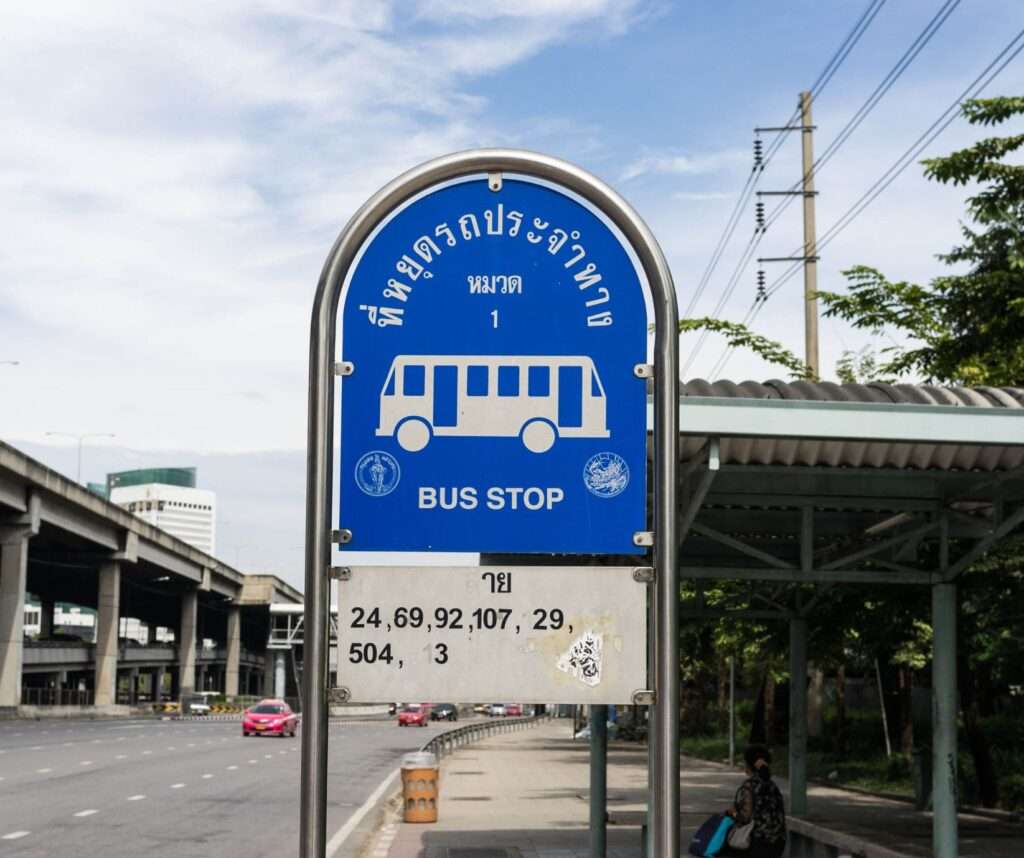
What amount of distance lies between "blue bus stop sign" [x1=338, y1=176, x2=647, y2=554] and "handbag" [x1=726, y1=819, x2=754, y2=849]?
11.5m

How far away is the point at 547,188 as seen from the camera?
4184mm

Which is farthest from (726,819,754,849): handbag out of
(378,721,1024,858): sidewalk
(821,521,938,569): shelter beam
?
(378,721,1024,858): sidewalk

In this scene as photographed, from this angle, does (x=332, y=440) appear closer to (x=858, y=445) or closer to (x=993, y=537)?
(x=858, y=445)

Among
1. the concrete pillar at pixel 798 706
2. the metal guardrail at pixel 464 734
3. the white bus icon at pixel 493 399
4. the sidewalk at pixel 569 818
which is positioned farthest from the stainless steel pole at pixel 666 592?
the metal guardrail at pixel 464 734

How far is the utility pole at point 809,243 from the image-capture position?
114 ft

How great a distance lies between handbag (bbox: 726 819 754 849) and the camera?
14789 millimetres

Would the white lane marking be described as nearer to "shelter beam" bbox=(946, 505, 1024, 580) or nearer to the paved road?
the paved road

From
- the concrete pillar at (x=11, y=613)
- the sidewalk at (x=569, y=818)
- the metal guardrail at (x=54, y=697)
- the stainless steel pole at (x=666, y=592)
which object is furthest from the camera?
the metal guardrail at (x=54, y=697)

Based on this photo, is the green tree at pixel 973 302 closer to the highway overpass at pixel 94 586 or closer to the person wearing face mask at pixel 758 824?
the person wearing face mask at pixel 758 824

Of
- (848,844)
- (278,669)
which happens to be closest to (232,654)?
(278,669)

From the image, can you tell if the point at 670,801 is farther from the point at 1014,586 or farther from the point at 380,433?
the point at 1014,586

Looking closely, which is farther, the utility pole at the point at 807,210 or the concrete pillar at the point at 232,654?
the concrete pillar at the point at 232,654

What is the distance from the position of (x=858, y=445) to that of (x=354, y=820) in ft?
50.7

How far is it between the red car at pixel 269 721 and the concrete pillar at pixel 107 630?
124 feet
